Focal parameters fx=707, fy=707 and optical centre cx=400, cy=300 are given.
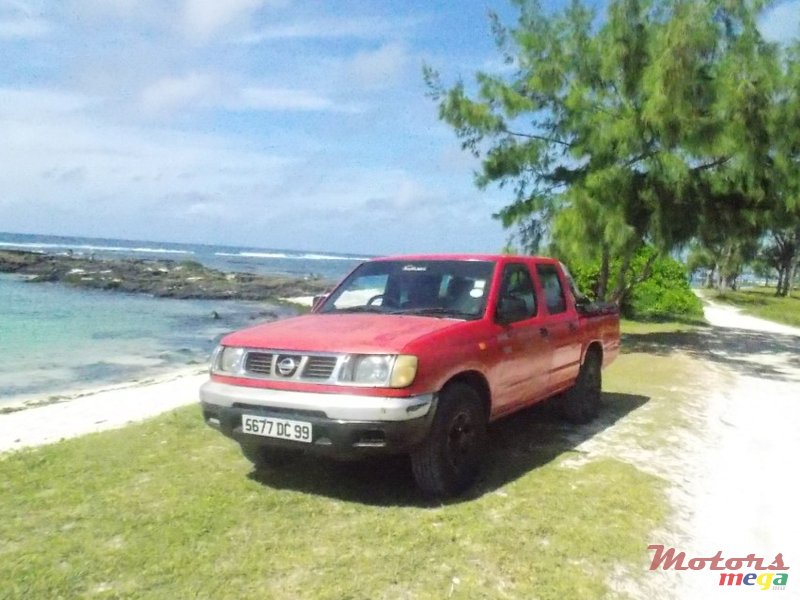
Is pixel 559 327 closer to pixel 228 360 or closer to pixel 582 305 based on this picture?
pixel 582 305

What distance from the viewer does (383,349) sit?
461cm

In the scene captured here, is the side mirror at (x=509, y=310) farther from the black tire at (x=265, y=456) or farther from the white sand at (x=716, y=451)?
the black tire at (x=265, y=456)

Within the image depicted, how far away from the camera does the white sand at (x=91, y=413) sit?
7.50 metres

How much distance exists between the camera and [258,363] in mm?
5000

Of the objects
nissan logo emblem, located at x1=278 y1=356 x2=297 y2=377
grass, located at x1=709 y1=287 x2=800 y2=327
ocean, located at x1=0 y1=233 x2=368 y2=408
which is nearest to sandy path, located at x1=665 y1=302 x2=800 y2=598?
nissan logo emblem, located at x1=278 y1=356 x2=297 y2=377

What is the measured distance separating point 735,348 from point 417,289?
530 inches

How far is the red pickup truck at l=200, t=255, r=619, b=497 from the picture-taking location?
15.0 feet

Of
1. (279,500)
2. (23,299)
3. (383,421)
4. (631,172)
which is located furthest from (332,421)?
(23,299)

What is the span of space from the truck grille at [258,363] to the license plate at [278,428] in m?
0.33

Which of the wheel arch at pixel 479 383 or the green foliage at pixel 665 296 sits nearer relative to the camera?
the wheel arch at pixel 479 383

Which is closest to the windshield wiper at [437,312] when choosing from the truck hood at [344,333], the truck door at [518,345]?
the truck hood at [344,333]

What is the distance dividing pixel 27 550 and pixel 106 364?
11315mm

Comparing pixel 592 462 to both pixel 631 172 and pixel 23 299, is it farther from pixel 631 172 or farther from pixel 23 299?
pixel 23 299

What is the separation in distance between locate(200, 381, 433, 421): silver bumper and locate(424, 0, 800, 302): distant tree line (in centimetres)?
882
